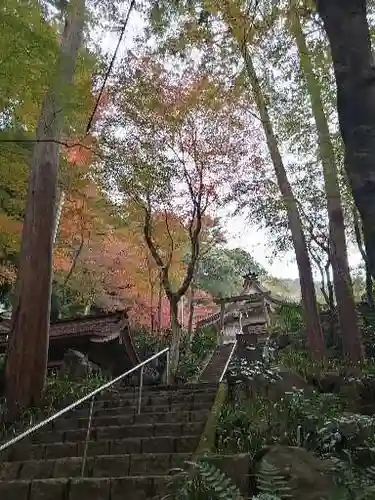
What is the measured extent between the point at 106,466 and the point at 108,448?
685 millimetres

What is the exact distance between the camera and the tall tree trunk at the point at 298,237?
11.9 meters

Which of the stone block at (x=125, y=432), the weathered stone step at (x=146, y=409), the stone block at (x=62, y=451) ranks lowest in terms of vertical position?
the stone block at (x=62, y=451)

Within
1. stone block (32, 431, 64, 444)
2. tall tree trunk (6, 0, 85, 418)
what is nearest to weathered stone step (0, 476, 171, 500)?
stone block (32, 431, 64, 444)

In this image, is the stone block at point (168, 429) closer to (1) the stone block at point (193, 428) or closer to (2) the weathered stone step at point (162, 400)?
(1) the stone block at point (193, 428)

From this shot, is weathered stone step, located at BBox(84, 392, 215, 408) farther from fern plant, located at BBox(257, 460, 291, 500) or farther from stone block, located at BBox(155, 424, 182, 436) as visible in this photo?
fern plant, located at BBox(257, 460, 291, 500)

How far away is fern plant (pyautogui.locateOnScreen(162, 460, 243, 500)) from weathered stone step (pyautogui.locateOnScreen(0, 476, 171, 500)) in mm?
236

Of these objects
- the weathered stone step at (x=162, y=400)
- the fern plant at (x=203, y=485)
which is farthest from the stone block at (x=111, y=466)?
the weathered stone step at (x=162, y=400)

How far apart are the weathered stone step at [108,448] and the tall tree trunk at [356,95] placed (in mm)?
3586

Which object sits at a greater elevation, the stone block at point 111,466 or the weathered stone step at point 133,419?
the weathered stone step at point 133,419

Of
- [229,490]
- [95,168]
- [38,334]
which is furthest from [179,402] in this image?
[95,168]

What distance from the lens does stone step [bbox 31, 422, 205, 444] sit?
214 inches

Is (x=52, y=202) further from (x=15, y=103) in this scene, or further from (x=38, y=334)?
(x=38, y=334)

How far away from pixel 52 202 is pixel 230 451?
5739mm

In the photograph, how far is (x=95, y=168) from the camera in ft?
45.8
